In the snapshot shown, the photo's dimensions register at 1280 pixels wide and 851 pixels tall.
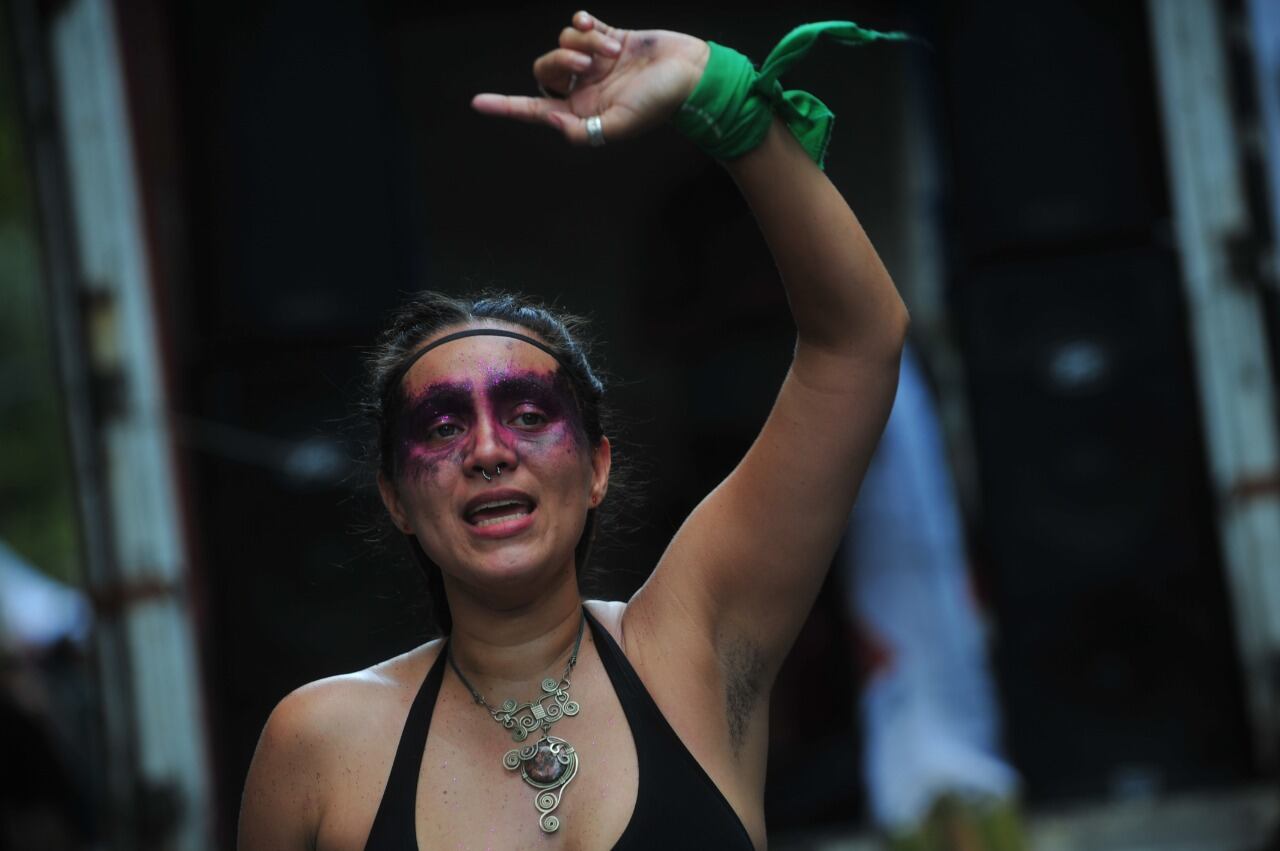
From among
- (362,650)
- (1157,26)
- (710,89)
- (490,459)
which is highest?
(1157,26)

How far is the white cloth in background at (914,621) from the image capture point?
4309 millimetres

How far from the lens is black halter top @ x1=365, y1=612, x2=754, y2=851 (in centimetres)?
175

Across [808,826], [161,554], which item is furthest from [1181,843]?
[161,554]

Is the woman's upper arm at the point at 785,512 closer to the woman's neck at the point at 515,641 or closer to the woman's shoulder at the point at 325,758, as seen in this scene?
the woman's neck at the point at 515,641

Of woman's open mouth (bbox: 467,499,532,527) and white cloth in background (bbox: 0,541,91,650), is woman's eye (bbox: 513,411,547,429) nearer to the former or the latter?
woman's open mouth (bbox: 467,499,532,527)

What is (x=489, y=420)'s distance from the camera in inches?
75.4

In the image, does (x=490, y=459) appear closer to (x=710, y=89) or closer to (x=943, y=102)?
(x=710, y=89)

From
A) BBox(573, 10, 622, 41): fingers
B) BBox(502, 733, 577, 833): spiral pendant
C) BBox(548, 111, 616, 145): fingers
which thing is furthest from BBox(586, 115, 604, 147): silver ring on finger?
BBox(502, 733, 577, 833): spiral pendant

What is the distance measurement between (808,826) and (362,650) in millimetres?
1544

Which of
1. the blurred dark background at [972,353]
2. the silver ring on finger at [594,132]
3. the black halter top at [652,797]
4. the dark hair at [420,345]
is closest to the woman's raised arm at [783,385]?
the silver ring on finger at [594,132]

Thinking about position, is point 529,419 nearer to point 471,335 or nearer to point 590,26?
point 471,335

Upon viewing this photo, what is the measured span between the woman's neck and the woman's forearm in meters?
0.48

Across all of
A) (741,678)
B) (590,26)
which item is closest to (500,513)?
(741,678)

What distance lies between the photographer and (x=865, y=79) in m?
6.81
